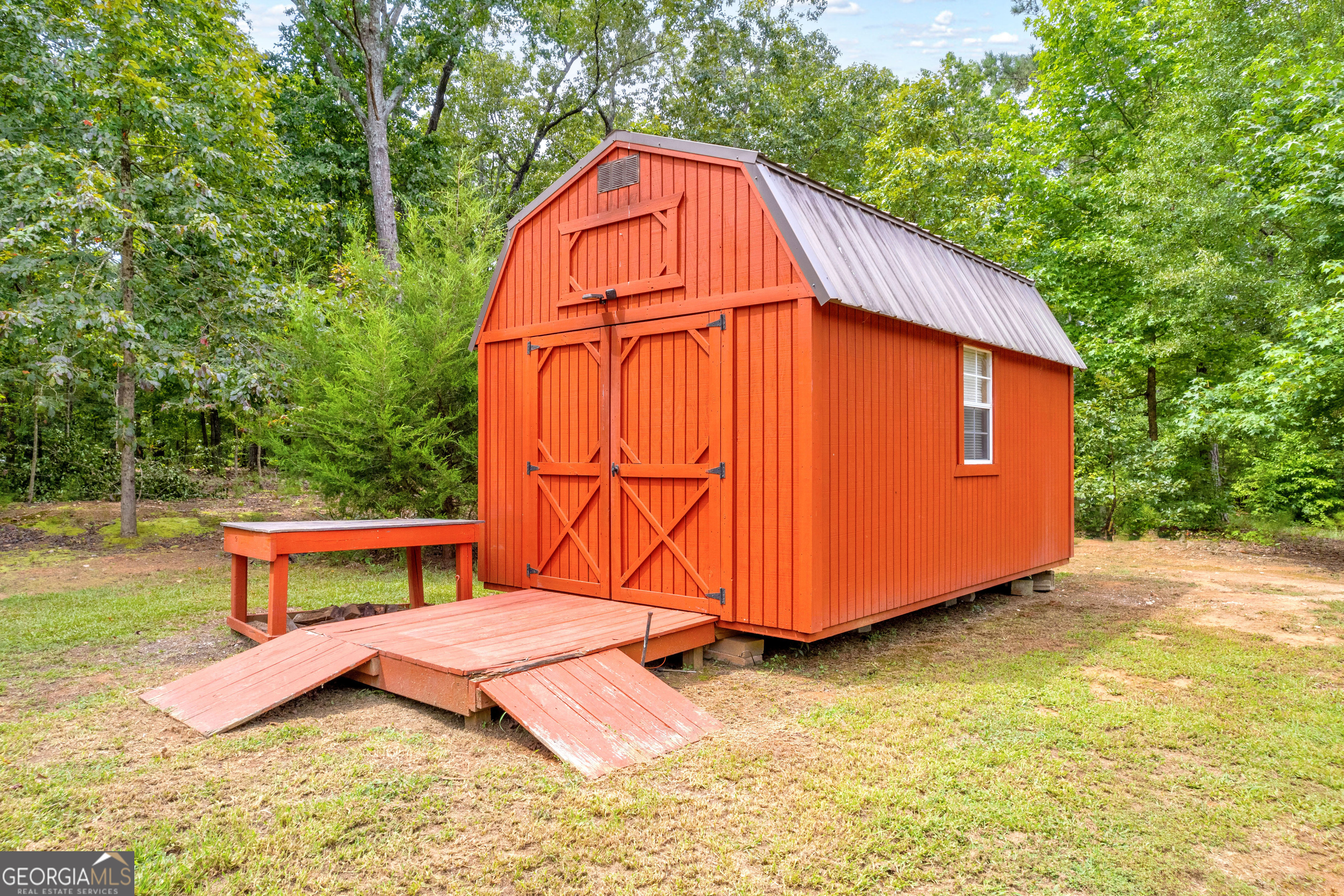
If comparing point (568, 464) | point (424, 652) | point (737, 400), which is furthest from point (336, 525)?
point (737, 400)

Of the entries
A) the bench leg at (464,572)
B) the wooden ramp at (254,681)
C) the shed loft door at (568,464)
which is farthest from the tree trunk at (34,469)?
the wooden ramp at (254,681)

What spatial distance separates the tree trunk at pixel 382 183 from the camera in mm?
14602

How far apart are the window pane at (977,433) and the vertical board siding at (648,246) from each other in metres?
2.85

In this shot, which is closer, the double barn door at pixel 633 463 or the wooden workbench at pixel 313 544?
the wooden workbench at pixel 313 544

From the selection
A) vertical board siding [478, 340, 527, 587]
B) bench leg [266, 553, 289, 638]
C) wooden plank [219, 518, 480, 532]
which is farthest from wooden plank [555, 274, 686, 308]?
bench leg [266, 553, 289, 638]

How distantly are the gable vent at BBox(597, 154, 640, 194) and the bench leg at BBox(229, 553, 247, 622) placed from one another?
4.13 meters

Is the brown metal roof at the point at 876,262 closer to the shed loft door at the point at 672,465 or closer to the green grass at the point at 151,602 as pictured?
the shed loft door at the point at 672,465

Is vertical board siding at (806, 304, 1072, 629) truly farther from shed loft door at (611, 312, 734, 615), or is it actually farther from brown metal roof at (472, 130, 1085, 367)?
shed loft door at (611, 312, 734, 615)

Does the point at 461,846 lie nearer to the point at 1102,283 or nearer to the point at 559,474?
the point at 559,474

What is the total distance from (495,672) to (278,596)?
2316mm

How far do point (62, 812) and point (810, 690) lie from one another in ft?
12.3

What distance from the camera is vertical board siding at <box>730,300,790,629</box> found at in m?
5.19

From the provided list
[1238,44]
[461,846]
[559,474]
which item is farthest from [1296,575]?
[461,846]

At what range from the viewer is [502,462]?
7172 mm
